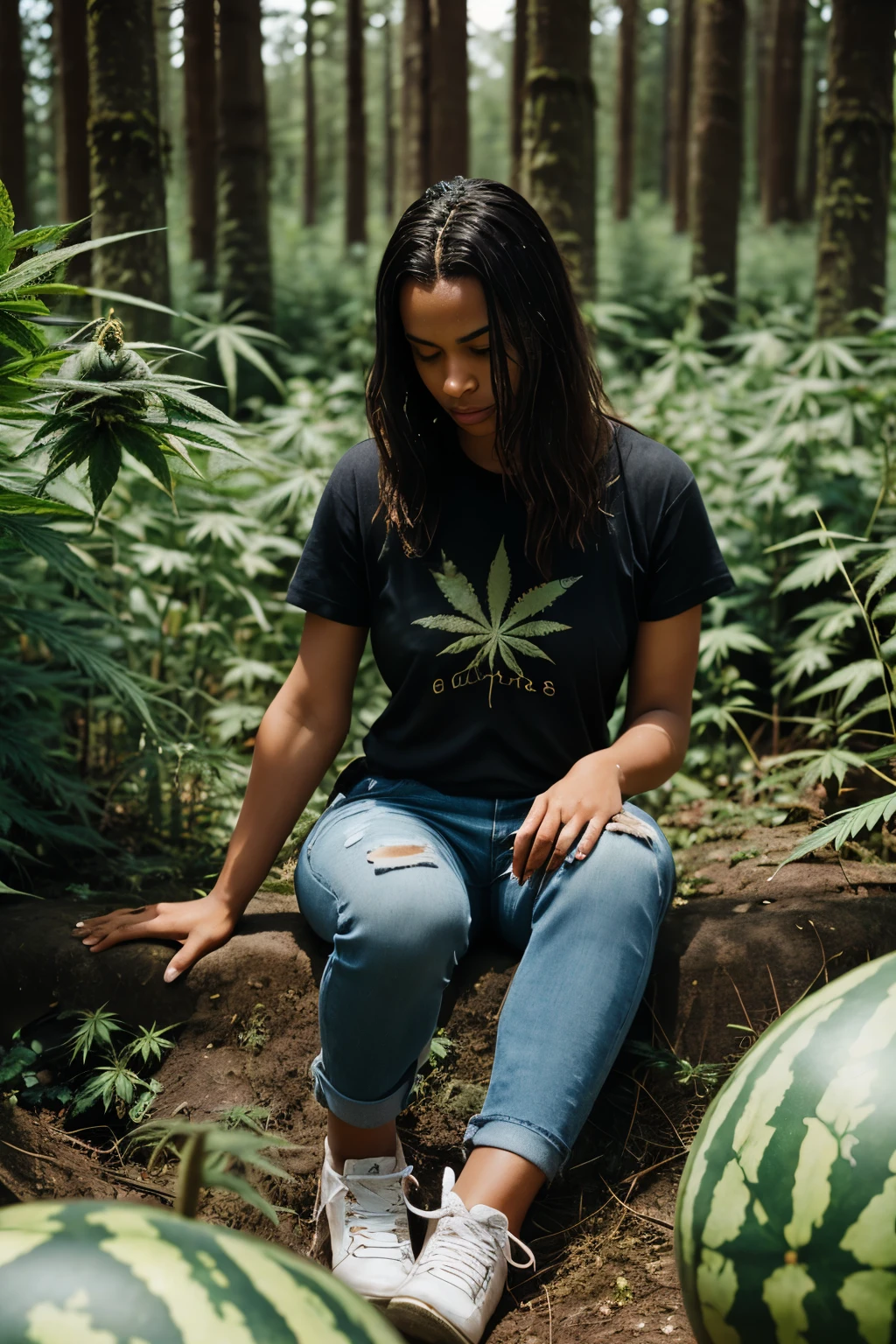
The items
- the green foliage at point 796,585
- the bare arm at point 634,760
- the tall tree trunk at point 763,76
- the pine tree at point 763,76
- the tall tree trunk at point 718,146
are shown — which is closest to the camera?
the bare arm at point 634,760

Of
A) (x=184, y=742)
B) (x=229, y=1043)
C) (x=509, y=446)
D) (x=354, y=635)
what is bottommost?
(x=229, y=1043)

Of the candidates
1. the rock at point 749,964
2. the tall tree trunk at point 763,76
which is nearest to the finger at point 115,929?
the rock at point 749,964

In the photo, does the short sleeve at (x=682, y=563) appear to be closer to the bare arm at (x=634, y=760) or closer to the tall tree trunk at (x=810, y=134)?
the bare arm at (x=634, y=760)

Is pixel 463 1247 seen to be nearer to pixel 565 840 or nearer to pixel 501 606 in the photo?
pixel 565 840

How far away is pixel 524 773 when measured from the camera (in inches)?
93.0

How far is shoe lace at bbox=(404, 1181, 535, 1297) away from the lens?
1.79 meters

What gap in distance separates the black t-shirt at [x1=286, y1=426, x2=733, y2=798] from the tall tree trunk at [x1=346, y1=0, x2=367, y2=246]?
12.4 m

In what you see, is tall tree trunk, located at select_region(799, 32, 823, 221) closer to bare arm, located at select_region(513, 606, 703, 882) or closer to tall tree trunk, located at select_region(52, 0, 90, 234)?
tall tree trunk, located at select_region(52, 0, 90, 234)

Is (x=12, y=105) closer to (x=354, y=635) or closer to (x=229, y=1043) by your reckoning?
(x=354, y=635)

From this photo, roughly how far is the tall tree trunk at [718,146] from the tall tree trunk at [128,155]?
4739mm

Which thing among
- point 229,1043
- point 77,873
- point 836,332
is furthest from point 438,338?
point 836,332

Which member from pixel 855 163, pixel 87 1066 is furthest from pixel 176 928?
pixel 855 163

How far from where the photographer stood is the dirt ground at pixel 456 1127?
2.01 meters

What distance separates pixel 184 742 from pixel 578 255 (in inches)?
129
